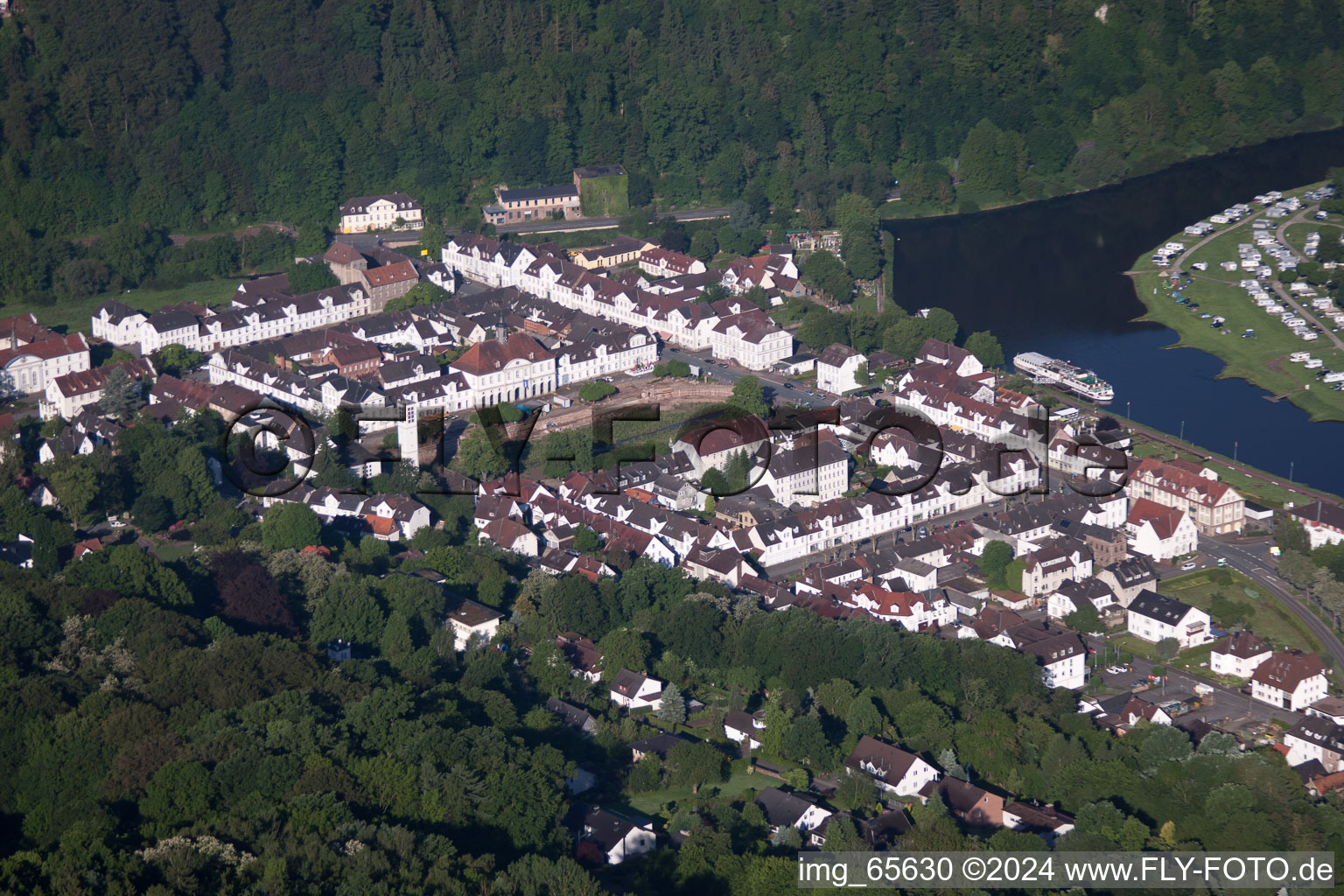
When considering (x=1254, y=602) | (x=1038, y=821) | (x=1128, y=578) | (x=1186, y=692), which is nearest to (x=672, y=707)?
(x=1038, y=821)

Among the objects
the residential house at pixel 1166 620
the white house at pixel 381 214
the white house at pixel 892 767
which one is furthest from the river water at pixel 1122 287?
the white house at pixel 892 767

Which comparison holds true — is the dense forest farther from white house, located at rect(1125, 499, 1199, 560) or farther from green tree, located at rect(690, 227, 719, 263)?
white house, located at rect(1125, 499, 1199, 560)

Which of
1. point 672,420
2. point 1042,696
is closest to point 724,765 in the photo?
point 1042,696

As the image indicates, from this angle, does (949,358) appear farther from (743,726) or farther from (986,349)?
(743,726)

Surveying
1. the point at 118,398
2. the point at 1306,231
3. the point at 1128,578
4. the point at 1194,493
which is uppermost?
the point at 118,398

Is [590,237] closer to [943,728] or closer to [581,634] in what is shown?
[581,634]

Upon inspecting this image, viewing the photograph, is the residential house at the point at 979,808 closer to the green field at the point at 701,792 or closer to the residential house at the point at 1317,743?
the green field at the point at 701,792
